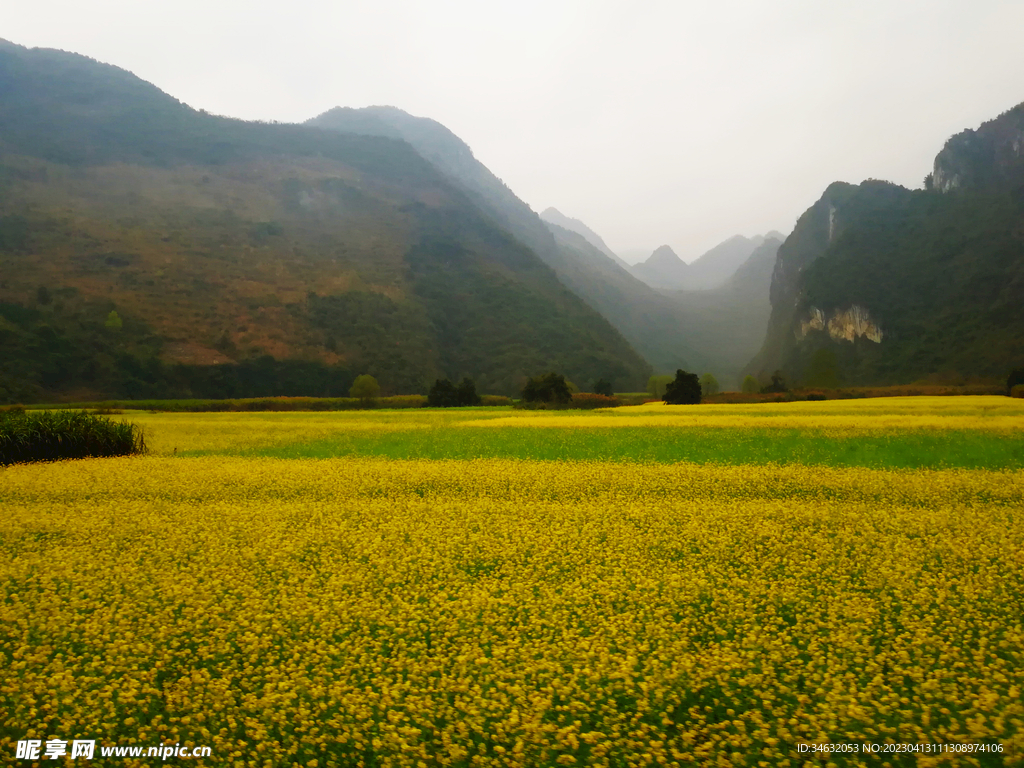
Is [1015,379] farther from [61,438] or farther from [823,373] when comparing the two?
[61,438]

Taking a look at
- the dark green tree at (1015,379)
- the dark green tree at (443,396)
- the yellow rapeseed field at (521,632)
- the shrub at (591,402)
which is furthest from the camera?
the dark green tree at (443,396)

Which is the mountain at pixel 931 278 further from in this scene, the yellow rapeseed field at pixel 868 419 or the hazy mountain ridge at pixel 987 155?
the yellow rapeseed field at pixel 868 419

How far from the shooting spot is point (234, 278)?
117 metres

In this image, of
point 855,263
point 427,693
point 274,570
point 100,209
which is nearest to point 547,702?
point 427,693

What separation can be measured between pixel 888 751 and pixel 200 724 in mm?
4863

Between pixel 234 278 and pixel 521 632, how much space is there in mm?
128017

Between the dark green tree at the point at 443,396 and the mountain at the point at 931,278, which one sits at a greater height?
the mountain at the point at 931,278

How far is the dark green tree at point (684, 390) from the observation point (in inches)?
1849

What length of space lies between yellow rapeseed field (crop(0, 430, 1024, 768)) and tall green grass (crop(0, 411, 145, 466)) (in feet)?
33.8

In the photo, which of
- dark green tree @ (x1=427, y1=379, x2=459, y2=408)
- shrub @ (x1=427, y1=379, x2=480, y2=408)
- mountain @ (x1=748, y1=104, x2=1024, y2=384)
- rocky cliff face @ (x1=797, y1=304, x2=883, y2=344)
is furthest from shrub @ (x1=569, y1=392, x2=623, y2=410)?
rocky cliff face @ (x1=797, y1=304, x2=883, y2=344)

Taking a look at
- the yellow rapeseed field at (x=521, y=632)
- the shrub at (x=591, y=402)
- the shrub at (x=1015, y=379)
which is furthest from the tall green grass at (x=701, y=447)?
the shrub at (x=1015, y=379)

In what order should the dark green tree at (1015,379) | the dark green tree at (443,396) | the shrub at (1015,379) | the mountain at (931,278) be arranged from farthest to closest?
the mountain at (931,278)
the dark green tree at (443,396)
the dark green tree at (1015,379)
the shrub at (1015,379)

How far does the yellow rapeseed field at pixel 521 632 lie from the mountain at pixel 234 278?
86.3 metres

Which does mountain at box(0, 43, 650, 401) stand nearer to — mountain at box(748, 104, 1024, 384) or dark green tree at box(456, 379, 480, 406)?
dark green tree at box(456, 379, 480, 406)
